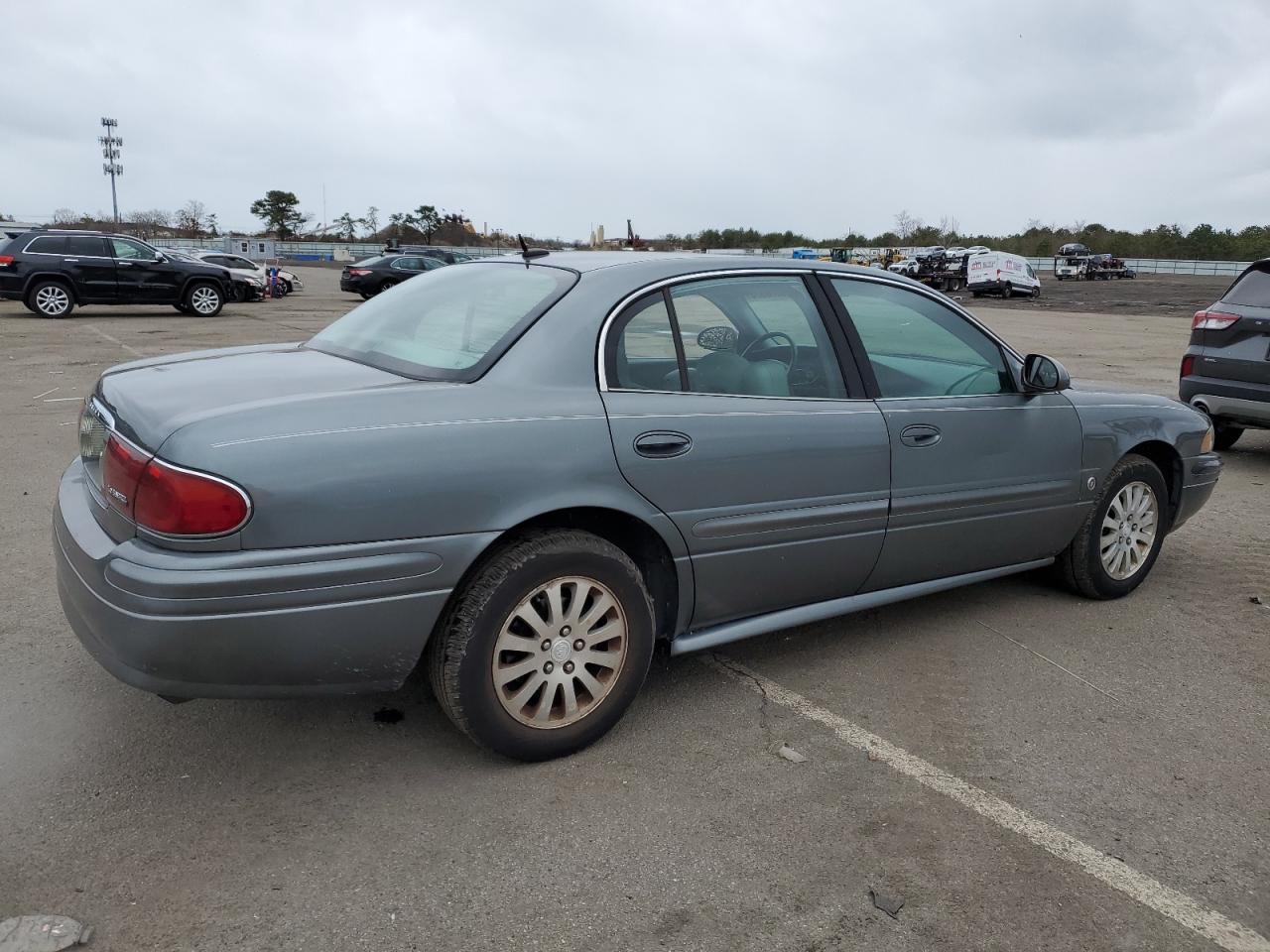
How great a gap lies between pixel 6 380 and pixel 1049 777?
11325mm

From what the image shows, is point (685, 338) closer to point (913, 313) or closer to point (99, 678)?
point (913, 313)

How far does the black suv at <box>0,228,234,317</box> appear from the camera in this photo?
19031 millimetres

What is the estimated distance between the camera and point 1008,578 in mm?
5062

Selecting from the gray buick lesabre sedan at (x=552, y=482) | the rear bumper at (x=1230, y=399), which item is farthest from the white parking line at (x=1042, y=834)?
the rear bumper at (x=1230, y=399)

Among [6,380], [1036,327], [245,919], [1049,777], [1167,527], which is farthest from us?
[1036,327]

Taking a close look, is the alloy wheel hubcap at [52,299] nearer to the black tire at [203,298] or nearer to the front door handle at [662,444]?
the black tire at [203,298]

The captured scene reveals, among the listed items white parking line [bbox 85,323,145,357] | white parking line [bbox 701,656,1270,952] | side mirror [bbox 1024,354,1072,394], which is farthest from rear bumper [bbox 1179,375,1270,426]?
white parking line [bbox 85,323,145,357]

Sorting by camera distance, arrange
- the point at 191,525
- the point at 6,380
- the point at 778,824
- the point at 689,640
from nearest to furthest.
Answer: the point at 191,525, the point at 778,824, the point at 689,640, the point at 6,380

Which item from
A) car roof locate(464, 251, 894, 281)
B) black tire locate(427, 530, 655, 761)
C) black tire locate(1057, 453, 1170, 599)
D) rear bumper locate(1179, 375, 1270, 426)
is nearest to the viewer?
black tire locate(427, 530, 655, 761)

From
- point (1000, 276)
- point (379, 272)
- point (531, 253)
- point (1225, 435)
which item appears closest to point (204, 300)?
point (379, 272)

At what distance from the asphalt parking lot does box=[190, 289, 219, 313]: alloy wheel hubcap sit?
1826 cm

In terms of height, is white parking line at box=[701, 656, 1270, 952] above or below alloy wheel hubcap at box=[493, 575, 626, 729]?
below

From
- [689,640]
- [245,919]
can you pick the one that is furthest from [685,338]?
[245,919]

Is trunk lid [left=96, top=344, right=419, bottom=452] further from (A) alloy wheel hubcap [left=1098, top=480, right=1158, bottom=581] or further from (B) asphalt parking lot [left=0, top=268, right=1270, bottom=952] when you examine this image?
(A) alloy wheel hubcap [left=1098, top=480, right=1158, bottom=581]
